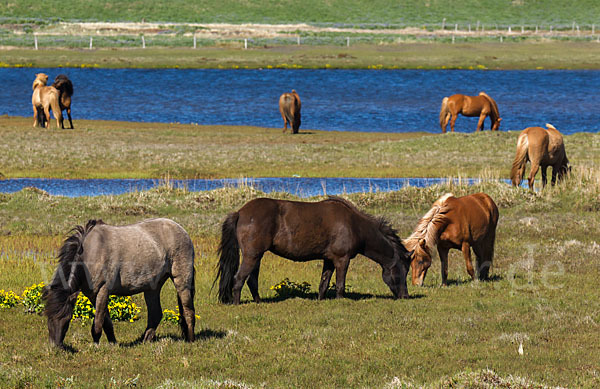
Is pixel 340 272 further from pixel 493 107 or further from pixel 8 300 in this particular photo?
pixel 493 107

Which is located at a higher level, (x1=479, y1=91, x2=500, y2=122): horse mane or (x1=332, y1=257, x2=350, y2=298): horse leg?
(x1=332, y1=257, x2=350, y2=298): horse leg

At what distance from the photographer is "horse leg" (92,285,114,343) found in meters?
10.0

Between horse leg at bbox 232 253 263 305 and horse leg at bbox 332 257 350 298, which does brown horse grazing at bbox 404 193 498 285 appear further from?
horse leg at bbox 232 253 263 305

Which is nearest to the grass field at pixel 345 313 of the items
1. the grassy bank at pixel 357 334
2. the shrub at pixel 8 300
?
the grassy bank at pixel 357 334

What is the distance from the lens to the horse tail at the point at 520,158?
25.8 metres

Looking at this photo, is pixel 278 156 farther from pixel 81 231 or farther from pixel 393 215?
pixel 81 231

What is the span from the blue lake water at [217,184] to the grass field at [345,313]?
3.11 feet

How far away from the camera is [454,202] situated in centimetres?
1536

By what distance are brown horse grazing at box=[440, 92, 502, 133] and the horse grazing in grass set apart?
34399mm

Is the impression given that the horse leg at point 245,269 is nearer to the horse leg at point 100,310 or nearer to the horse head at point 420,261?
the horse head at point 420,261

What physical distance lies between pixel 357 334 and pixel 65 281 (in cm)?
418

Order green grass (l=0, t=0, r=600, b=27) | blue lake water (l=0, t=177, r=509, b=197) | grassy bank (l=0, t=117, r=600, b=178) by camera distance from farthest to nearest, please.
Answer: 1. green grass (l=0, t=0, r=600, b=27)
2. grassy bank (l=0, t=117, r=600, b=178)
3. blue lake water (l=0, t=177, r=509, b=197)

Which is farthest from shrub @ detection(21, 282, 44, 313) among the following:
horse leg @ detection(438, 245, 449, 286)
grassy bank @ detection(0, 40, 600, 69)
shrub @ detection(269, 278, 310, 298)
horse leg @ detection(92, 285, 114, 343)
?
grassy bank @ detection(0, 40, 600, 69)

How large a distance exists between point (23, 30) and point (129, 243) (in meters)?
121
